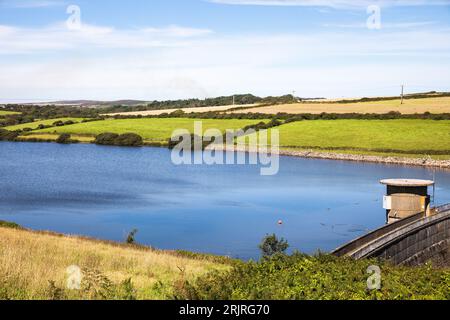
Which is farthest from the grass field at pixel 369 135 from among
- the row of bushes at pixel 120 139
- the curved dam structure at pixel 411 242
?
the curved dam structure at pixel 411 242

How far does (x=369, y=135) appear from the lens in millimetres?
123250

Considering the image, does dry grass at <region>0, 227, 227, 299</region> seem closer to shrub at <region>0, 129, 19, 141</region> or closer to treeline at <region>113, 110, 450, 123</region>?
treeline at <region>113, 110, 450, 123</region>

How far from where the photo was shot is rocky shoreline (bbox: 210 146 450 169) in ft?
332

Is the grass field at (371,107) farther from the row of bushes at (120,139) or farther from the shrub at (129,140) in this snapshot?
the row of bushes at (120,139)

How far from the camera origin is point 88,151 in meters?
130

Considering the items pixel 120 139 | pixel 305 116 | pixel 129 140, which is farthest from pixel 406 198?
pixel 120 139

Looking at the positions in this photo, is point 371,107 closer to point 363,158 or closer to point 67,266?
point 363,158

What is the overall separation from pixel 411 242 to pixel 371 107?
4810 inches

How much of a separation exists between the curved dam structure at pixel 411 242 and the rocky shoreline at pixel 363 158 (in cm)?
6266

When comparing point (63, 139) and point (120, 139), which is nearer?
point (120, 139)

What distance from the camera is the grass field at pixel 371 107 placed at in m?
138
